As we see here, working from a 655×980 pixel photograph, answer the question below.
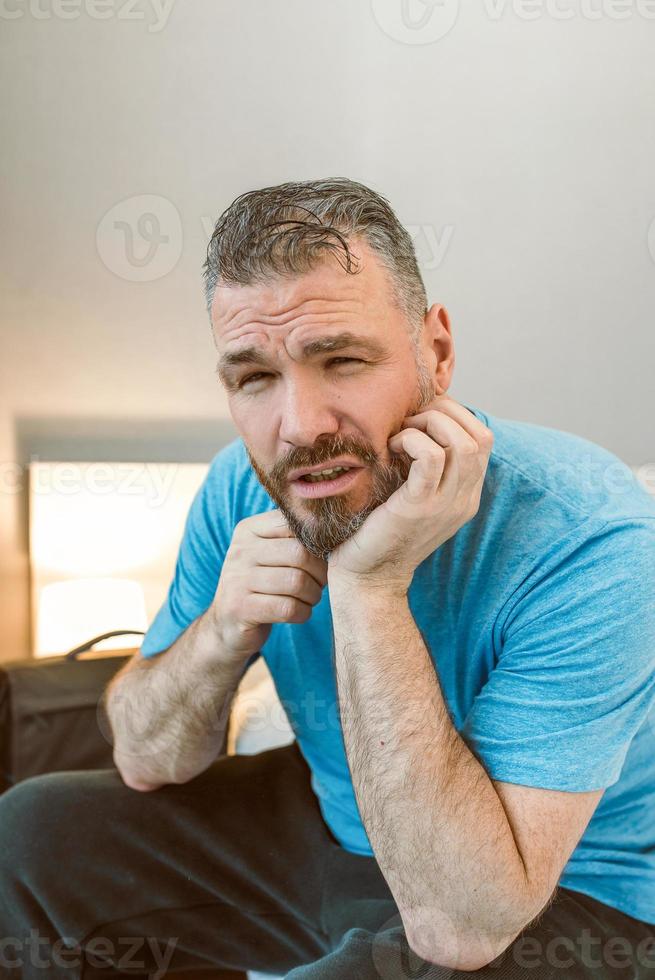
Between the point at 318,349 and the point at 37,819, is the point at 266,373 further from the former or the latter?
the point at 37,819

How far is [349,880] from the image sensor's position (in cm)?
100

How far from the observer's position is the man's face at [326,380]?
826 mm

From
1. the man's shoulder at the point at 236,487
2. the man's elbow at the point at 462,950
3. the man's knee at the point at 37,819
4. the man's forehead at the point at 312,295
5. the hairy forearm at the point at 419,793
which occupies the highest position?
the man's forehead at the point at 312,295

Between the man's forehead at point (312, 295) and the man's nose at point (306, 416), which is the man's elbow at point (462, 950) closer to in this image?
the man's nose at point (306, 416)

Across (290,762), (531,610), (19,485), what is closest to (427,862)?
(531,610)

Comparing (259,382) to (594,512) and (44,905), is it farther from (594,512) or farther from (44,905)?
(44,905)

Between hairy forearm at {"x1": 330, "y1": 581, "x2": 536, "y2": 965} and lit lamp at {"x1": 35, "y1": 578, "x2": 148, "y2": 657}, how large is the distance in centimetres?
99

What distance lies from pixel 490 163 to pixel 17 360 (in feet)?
2.99

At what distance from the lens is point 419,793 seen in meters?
0.77

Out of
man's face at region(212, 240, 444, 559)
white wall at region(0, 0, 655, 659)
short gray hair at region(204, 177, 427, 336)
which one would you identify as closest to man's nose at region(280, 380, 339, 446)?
man's face at region(212, 240, 444, 559)

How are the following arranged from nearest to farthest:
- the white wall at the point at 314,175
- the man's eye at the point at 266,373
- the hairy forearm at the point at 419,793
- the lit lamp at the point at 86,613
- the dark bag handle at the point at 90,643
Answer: the hairy forearm at the point at 419,793 → the man's eye at the point at 266,373 → the white wall at the point at 314,175 → the dark bag handle at the point at 90,643 → the lit lamp at the point at 86,613

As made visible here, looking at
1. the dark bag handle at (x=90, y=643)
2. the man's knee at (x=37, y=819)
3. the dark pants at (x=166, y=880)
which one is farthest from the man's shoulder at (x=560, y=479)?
the dark bag handle at (x=90, y=643)

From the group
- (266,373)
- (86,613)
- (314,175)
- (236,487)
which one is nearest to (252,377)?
(266,373)

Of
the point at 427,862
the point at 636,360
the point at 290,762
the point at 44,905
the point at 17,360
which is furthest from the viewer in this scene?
the point at 17,360
